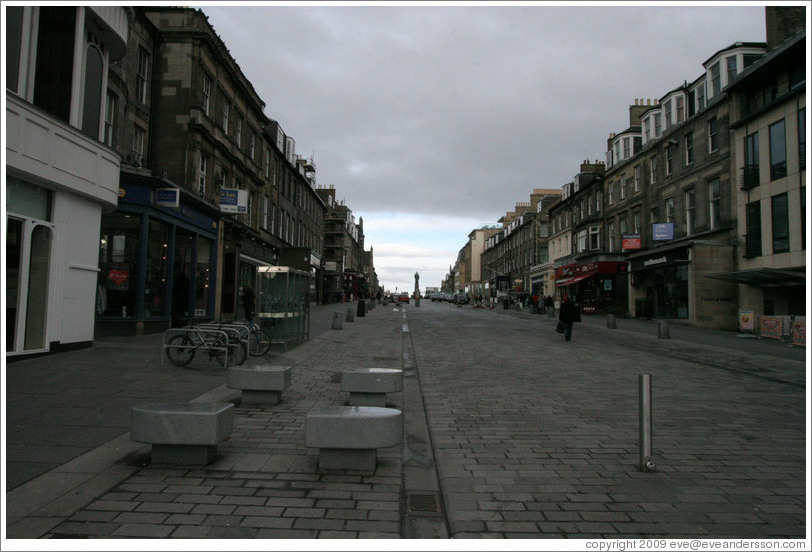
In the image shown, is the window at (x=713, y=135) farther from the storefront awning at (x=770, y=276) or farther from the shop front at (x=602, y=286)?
the shop front at (x=602, y=286)

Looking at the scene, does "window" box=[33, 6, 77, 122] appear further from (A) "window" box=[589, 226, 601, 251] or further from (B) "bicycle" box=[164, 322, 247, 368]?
(A) "window" box=[589, 226, 601, 251]

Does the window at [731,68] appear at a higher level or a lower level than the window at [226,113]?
higher

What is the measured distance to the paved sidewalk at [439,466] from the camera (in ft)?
11.6

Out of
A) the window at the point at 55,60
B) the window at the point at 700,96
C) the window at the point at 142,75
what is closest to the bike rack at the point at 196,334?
the window at the point at 55,60

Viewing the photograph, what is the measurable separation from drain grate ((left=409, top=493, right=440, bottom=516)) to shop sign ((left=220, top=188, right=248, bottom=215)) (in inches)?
730

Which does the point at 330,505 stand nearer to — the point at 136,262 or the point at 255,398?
the point at 255,398

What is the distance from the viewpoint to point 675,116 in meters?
Result: 29.1

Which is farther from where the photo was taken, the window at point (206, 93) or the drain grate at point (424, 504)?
the window at point (206, 93)

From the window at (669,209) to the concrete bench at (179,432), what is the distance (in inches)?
1204

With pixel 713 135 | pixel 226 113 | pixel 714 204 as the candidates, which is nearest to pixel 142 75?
pixel 226 113

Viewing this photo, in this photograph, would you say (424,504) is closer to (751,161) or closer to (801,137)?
(801,137)

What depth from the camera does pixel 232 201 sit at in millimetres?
20812

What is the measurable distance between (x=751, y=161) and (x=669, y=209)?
7.38 metres

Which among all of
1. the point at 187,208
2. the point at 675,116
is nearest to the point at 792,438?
the point at 187,208
